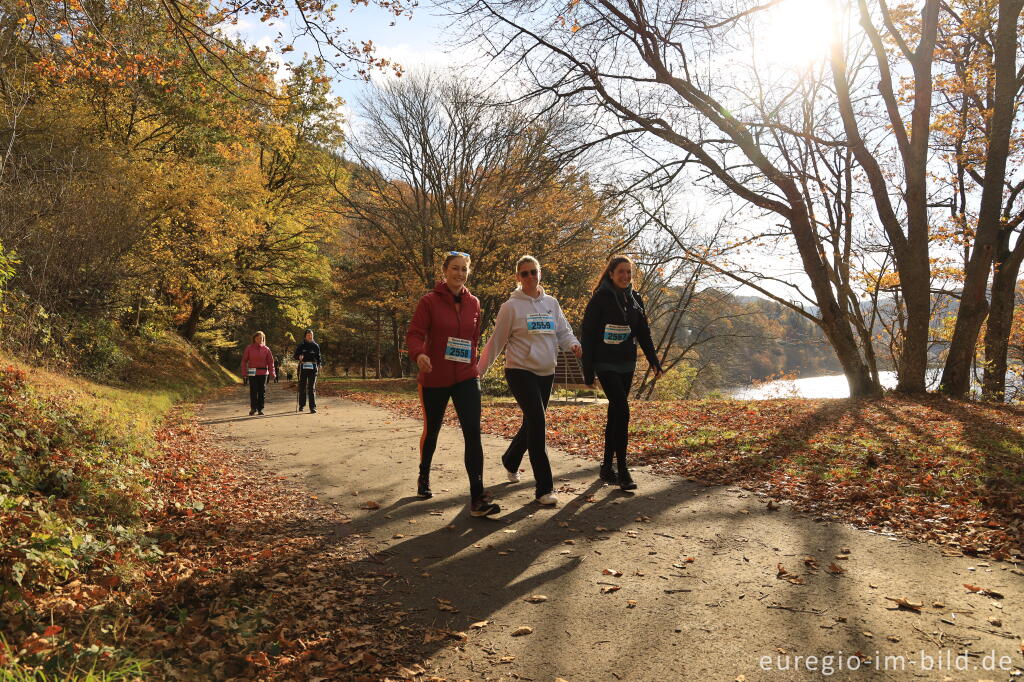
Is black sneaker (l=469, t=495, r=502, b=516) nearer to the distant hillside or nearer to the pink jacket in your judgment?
the pink jacket

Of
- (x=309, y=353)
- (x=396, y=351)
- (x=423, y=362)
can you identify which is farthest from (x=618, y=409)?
(x=396, y=351)

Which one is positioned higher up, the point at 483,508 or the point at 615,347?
the point at 615,347

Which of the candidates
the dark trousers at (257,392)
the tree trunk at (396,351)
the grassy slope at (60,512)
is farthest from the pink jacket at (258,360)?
the tree trunk at (396,351)

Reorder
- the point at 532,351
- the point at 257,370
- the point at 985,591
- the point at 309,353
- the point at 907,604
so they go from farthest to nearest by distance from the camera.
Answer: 1. the point at 309,353
2. the point at 257,370
3. the point at 532,351
4. the point at 985,591
5. the point at 907,604

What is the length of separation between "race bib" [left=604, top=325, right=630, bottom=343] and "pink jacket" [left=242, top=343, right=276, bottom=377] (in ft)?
34.6

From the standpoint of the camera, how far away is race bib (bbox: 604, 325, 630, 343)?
234 inches

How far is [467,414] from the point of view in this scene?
524 centimetres

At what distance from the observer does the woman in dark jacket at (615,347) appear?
589 cm

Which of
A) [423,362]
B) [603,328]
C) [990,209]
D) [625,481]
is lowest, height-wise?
[625,481]

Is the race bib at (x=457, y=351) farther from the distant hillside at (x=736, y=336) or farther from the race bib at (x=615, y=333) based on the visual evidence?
the distant hillside at (x=736, y=336)

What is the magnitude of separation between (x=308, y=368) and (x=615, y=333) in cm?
1044

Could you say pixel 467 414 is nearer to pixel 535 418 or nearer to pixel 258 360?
Answer: pixel 535 418

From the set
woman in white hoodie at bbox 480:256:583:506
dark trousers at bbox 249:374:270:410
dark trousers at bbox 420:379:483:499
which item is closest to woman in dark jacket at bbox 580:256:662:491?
woman in white hoodie at bbox 480:256:583:506

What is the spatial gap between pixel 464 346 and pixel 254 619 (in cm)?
269
